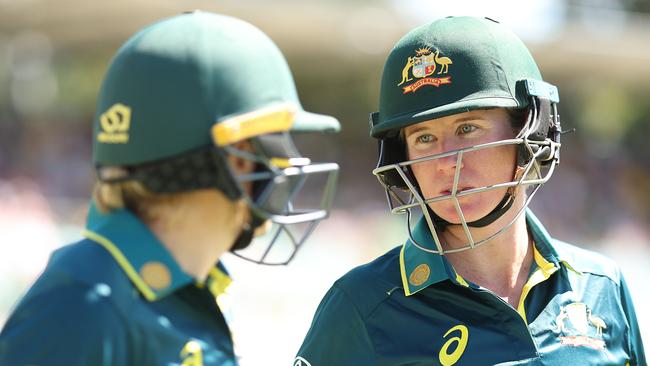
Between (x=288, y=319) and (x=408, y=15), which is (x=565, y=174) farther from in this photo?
(x=288, y=319)

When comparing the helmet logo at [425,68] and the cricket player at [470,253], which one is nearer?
the cricket player at [470,253]

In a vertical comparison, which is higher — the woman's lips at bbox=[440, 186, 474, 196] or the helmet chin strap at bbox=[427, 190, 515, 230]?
the woman's lips at bbox=[440, 186, 474, 196]

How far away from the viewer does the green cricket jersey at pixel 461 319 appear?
3.19 metres

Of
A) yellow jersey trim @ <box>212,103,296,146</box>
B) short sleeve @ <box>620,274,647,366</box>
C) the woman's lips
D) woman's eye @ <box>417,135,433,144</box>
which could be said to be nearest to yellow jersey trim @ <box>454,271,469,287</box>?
the woman's lips

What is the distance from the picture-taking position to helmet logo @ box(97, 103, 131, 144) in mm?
2520

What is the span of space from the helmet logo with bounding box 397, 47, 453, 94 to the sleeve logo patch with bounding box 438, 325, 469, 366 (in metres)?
0.80

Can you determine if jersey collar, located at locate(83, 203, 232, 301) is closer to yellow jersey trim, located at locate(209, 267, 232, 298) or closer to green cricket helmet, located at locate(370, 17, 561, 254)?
yellow jersey trim, located at locate(209, 267, 232, 298)

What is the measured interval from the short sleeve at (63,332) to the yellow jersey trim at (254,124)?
Result: 0.49 meters

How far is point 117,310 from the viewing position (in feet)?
7.62

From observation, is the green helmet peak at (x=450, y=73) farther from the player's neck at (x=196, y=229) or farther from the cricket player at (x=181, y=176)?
the player's neck at (x=196, y=229)

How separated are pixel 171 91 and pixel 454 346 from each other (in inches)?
49.9

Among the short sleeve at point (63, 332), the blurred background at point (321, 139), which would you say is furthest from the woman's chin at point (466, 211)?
the blurred background at point (321, 139)

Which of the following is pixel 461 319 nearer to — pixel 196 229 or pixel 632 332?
pixel 632 332

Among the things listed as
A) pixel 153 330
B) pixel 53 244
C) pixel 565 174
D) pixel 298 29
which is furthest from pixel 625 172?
pixel 153 330
